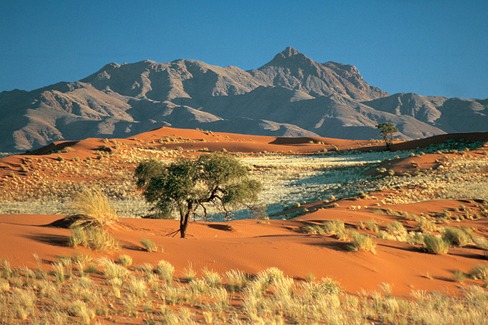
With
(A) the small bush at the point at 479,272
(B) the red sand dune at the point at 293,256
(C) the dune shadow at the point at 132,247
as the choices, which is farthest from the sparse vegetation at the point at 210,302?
(A) the small bush at the point at 479,272

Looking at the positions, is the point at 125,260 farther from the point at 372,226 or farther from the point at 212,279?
the point at 372,226

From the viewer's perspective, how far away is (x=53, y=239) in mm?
12766

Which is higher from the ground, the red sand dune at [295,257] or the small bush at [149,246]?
the small bush at [149,246]

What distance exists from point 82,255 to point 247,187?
9916 mm

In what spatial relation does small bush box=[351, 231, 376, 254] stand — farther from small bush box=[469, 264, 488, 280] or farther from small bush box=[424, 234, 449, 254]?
small bush box=[469, 264, 488, 280]

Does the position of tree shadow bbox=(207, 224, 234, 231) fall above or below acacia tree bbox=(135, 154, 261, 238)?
below

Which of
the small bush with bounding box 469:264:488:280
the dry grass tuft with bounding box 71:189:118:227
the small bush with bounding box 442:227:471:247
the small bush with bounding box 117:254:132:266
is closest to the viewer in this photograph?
the small bush with bounding box 117:254:132:266

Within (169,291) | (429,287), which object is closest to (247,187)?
(429,287)

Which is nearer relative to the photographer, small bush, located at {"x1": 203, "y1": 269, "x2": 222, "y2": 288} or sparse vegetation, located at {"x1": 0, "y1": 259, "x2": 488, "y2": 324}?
sparse vegetation, located at {"x1": 0, "y1": 259, "x2": 488, "y2": 324}

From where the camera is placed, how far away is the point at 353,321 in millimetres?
8883

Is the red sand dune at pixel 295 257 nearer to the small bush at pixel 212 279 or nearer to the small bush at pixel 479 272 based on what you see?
the small bush at pixel 479 272

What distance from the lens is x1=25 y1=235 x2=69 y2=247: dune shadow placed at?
12430 mm

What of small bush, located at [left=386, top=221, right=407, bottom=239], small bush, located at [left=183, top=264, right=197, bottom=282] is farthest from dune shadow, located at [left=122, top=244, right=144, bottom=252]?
small bush, located at [left=386, top=221, right=407, bottom=239]

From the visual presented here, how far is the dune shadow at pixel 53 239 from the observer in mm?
12430
